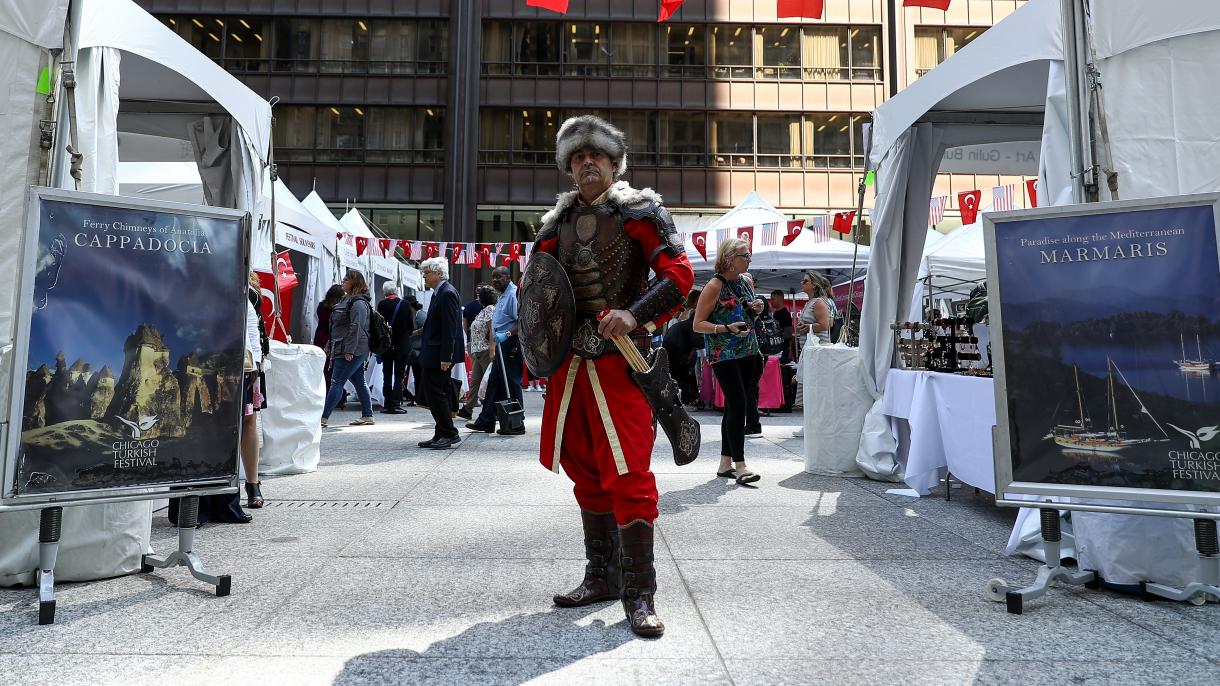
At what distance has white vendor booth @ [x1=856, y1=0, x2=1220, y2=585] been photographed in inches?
121

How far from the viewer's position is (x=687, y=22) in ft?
85.3

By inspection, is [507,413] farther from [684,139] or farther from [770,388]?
[684,139]

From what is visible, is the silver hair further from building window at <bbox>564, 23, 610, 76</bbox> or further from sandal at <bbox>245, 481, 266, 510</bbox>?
building window at <bbox>564, 23, 610, 76</bbox>

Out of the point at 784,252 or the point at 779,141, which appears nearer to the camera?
the point at 784,252

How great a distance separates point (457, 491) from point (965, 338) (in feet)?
11.4

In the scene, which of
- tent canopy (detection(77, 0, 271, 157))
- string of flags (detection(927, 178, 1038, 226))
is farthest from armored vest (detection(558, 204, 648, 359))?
string of flags (detection(927, 178, 1038, 226))

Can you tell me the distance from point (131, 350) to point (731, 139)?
24.7 metres

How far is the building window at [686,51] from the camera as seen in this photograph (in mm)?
26125

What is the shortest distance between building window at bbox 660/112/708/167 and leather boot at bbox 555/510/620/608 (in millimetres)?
23921

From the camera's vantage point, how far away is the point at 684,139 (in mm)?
26031

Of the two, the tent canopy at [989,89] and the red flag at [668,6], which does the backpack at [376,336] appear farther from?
the tent canopy at [989,89]

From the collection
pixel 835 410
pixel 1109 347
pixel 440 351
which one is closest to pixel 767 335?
pixel 835 410

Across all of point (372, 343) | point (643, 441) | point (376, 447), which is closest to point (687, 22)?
point (372, 343)

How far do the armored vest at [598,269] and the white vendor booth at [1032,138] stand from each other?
2100 mm
